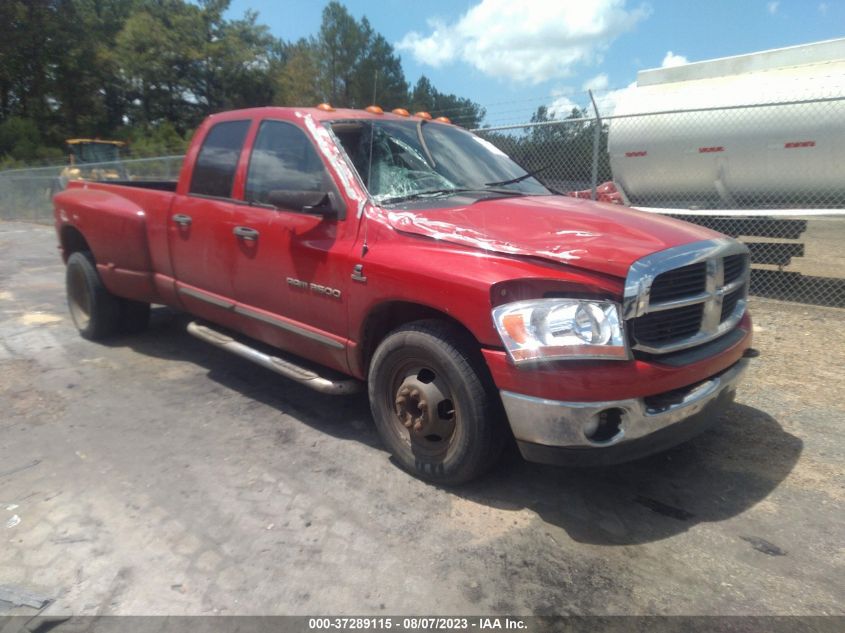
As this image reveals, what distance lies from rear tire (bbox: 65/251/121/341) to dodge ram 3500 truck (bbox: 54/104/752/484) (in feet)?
3.88

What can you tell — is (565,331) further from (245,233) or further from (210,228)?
(210,228)

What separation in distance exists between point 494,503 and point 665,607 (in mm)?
981

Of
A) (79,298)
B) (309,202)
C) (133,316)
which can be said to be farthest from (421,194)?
(79,298)

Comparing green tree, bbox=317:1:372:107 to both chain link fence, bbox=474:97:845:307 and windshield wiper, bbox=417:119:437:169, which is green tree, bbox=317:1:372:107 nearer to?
chain link fence, bbox=474:97:845:307

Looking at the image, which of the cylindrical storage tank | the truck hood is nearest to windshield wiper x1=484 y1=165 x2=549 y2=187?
the truck hood

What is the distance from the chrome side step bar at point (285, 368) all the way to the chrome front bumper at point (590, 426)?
4.15 feet

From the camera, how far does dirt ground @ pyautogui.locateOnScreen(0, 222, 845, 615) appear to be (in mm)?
2590

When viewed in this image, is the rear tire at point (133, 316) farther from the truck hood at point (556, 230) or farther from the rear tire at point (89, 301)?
the truck hood at point (556, 230)

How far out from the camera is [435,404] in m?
3.28

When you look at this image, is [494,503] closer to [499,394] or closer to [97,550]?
[499,394]

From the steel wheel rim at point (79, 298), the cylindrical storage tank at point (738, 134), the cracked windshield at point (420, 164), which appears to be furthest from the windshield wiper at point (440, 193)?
the cylindrical storage tank at point (738, 134)

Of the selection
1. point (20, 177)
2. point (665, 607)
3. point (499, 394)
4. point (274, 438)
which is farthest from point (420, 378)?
point (20, 177)

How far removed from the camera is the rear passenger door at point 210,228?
14.9 feet

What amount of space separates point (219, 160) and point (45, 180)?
1646cm
